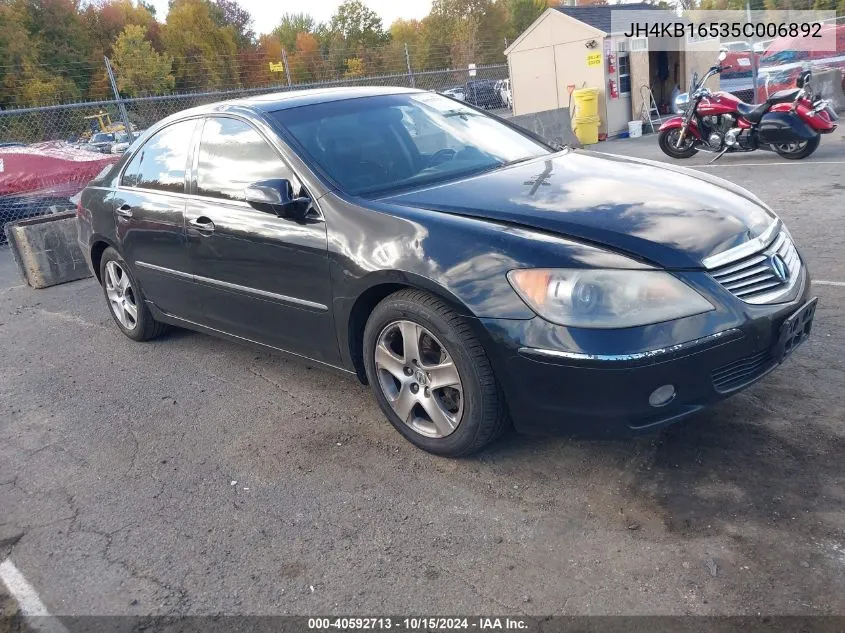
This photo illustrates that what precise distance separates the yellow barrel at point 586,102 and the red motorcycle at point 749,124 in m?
Result: 3.94

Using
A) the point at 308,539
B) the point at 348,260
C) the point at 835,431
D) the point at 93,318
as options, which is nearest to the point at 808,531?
the point at 835,431

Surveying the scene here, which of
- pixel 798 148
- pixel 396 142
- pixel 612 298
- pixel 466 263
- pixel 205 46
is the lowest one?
pixel 798 148

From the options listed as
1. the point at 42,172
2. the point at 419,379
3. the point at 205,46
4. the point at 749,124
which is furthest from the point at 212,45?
the point at 419,379

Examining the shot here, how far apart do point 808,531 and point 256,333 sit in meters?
2.80

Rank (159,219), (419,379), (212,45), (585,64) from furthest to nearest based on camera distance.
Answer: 1. (212,45)
2. (585,64)
3. (159,219)
4. (419,379)

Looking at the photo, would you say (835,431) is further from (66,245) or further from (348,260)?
(66,245)

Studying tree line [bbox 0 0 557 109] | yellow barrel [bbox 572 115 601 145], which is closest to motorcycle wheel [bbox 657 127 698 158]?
yellow barrel [bbox 572 115 601 145]

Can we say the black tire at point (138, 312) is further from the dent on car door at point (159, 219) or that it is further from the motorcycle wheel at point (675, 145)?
the motorcycle wheel at point (675, 145)

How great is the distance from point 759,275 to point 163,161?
3.58 metres

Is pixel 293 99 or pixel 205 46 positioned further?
pixel 205 46

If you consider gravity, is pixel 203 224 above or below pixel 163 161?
below

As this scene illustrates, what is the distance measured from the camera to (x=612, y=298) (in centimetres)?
272

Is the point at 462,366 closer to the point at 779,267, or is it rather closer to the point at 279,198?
the point at 279,198

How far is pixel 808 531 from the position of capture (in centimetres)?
256
